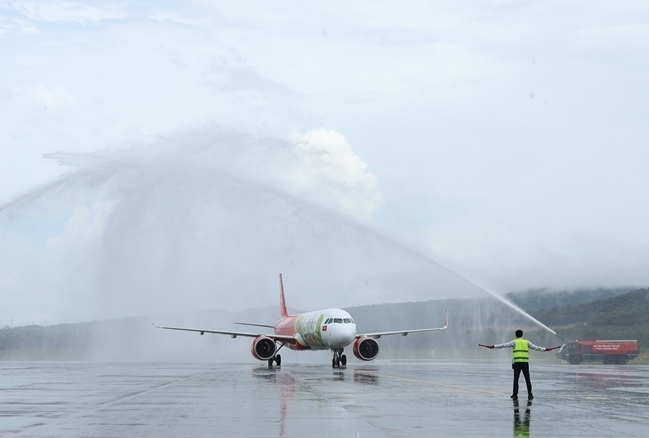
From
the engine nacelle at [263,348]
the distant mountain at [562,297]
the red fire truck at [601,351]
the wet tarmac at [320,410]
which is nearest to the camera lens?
the wet tarmac at [320,410]

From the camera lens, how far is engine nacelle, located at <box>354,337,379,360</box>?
190 feet

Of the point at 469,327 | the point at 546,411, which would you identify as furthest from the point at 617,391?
the point at 469,327

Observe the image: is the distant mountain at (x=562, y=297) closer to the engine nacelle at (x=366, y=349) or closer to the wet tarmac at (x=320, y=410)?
the engine nacelle at (x=366, y=349)

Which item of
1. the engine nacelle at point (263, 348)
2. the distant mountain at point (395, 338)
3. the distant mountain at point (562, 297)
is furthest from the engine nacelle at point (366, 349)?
the distant mountain at point (562, 297)

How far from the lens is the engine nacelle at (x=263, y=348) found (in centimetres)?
5788

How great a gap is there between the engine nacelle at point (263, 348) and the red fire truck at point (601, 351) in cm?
3235

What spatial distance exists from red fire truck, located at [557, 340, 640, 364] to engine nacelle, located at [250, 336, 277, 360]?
32348 mm

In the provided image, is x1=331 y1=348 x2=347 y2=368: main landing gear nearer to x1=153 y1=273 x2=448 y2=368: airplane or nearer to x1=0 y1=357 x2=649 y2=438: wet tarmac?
x1=153 y1=273 x2=448 y2=368: airplane

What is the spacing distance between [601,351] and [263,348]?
36.3 metres

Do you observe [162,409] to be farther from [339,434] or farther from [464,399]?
[464,399]

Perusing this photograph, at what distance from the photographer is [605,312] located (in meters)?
110

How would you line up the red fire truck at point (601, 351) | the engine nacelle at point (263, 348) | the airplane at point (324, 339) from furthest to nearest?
the red fire truck at point (601, 351) < the engine nacelle at point (263, 348) < the airplane at point (324, 339)

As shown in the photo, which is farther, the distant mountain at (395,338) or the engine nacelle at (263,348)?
the distant mountain at (395,338)

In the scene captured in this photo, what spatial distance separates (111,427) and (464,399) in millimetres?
12216
